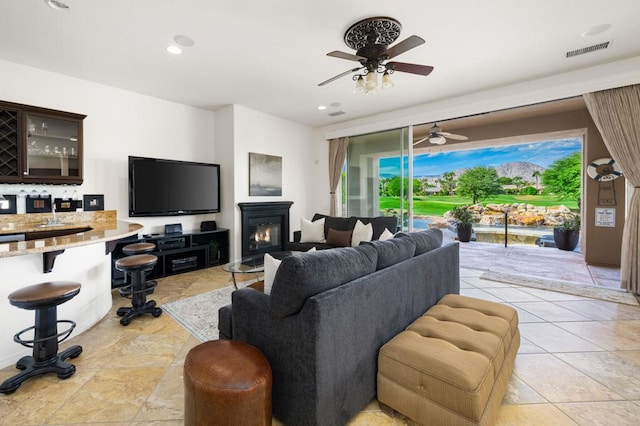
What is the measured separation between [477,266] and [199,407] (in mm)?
→ 5162

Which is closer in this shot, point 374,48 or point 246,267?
point 374,48

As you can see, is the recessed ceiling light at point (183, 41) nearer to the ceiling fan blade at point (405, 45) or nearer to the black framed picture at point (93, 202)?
the ceiling fan blade at point (405, 45)

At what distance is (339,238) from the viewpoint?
480cm

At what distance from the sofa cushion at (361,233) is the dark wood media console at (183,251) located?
7.47 ft

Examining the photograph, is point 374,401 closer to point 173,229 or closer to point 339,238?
point 339,238

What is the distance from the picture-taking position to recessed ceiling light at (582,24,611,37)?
2.76 metres

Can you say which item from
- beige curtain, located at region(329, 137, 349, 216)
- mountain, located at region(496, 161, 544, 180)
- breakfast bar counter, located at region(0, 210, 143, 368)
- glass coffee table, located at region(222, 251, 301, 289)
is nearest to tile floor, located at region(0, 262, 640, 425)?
breakfast bar counter, located at region(0, 210, 143, 368)

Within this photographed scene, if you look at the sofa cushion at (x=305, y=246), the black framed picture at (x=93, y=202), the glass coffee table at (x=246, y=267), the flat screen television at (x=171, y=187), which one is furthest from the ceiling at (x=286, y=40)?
the sofa cushion at (x=305, y=246)

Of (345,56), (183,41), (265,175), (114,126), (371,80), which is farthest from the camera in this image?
(265,175)

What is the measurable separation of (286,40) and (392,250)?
240 centimetres

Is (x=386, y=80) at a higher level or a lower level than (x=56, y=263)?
higher

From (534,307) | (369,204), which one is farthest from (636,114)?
(369,204)

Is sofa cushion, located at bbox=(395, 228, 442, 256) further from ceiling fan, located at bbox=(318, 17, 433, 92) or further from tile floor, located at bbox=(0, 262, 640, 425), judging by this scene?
ceiling fan, located at bbox=(318, 17, 433, 92)

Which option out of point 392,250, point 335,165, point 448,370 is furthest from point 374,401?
point 335,165
